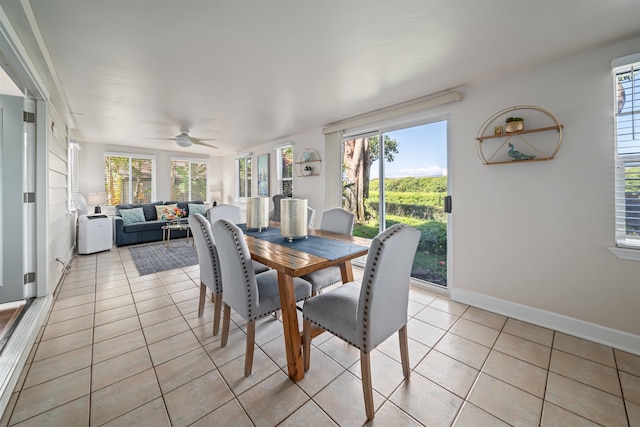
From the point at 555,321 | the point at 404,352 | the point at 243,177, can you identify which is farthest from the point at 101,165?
the point at 555,321

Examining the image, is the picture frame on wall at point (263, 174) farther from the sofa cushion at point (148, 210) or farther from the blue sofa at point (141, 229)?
the sofa cushion at point (148, 210)

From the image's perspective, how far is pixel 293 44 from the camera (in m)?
1.92

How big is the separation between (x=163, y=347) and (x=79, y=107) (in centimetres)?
357

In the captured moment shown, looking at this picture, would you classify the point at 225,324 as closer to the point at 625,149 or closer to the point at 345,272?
the point at 345,272

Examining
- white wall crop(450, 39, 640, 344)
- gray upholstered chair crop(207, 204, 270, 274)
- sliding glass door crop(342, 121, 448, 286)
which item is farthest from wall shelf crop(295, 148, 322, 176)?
white wall crop(450, 39, 640, 344)

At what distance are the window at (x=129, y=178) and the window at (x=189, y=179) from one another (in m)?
0.52

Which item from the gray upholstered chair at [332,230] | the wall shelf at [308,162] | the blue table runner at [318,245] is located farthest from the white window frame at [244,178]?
the blue table runner at [318,245]

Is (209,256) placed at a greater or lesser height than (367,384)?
greater

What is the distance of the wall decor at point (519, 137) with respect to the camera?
2.19 m

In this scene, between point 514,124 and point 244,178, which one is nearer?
point 514,124

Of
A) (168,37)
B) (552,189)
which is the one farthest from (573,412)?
(168,37)

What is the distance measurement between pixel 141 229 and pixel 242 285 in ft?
16.8

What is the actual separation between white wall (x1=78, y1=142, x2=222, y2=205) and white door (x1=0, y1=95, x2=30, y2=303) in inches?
170

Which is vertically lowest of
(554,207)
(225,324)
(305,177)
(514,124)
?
(225,324)
